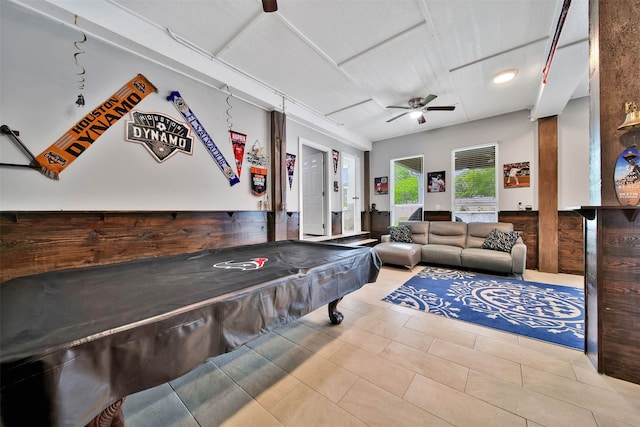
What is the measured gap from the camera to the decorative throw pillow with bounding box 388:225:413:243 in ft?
16.7

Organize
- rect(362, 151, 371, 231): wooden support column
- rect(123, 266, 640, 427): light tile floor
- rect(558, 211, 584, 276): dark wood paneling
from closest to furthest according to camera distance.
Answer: rect(123, 266, 640, 427): light tile floor → rect(558, 211, 584, 276): dark wood paneling → rect(362, 151, 371, 231): wooden support column

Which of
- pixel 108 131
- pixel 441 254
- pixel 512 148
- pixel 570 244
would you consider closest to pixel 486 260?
pixel 441 254

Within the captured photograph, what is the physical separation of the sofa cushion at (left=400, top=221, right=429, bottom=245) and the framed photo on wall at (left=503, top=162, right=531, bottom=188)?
1721 mm

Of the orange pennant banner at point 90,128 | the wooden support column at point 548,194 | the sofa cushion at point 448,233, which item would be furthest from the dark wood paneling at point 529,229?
the orange pennant banner at point 90,128

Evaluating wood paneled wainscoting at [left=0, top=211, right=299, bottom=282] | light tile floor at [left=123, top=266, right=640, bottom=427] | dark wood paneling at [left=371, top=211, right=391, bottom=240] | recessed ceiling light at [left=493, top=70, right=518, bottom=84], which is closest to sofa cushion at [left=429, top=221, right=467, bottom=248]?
dark wood paneling at [left=371, top=211, right=391, bottom=240]

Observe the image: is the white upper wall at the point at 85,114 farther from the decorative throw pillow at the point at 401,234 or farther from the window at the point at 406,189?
the window at the point at 406,189

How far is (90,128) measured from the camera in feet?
7.18

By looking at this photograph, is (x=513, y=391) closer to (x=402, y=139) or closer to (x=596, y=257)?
(x=596, y=257)

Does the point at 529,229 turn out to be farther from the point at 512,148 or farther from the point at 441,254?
the point at 441,254

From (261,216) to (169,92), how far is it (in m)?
1.99

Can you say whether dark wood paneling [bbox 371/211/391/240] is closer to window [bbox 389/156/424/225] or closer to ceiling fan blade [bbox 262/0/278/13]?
window [bbox 389/156/424/225]

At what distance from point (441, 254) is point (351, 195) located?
2714 millimetres

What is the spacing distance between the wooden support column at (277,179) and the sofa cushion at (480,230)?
12.2ft

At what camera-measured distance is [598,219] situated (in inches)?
63.9
